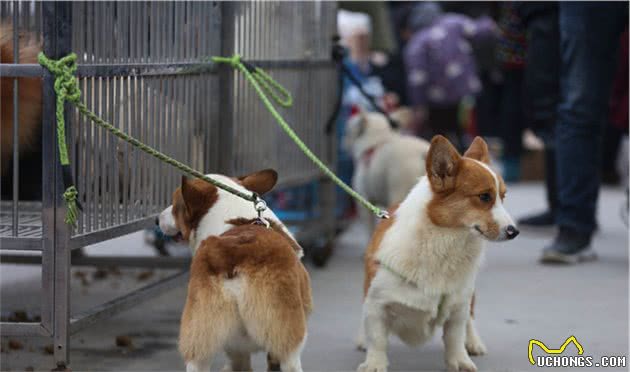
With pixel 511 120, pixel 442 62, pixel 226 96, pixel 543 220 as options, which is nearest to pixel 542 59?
pixel 543 220

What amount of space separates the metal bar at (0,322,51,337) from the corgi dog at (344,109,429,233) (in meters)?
2.86

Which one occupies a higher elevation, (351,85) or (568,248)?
(351,85)

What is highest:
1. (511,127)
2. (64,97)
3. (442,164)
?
(64,97)

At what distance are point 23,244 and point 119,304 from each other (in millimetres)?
524

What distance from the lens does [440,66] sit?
11.3 meters

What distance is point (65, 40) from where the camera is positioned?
13.2ft

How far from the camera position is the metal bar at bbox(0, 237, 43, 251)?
159 inches

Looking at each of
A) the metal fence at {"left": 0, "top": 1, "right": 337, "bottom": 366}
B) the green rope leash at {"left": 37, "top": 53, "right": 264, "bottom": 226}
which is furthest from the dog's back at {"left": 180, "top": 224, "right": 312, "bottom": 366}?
the metal fence at {"left": 0, "top": 1, "right": 337, "bottom": 366}

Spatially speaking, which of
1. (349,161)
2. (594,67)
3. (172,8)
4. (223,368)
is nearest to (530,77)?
(594,67)

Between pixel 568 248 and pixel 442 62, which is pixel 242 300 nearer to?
pixel 568 248

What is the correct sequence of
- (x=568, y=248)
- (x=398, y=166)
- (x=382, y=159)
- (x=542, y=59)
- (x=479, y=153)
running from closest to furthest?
(x=479, y=153)
(x=568, y=248)
(x=398, y=166)
(x=382, y=159)
(x=542, y=59)

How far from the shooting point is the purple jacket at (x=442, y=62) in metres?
11.3

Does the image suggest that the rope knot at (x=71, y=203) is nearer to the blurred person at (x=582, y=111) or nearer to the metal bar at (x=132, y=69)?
the metal bar at (x=132, y=69)

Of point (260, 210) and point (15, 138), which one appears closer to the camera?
point (260, 210)
